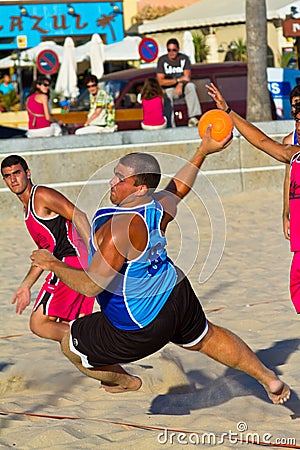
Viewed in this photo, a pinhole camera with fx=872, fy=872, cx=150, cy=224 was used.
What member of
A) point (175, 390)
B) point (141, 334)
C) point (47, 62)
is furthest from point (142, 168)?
point (47, 62)

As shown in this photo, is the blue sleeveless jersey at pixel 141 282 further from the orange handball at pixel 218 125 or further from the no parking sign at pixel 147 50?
the no parking sign at pixel 147 50

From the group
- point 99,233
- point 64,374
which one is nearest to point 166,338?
point 99,233

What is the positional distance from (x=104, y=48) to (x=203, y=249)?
1666 centimetres

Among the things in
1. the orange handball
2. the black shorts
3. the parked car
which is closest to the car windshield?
the parked car

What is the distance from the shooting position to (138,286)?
13.6ft

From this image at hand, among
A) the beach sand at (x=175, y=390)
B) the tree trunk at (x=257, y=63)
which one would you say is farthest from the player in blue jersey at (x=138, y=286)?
the tree trunk at (x=257, y=63)

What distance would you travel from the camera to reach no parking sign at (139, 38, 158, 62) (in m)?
19.6

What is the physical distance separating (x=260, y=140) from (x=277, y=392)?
1551 millimetres

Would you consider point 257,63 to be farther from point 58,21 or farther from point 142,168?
point 58,21

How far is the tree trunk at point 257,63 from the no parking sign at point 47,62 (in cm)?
668

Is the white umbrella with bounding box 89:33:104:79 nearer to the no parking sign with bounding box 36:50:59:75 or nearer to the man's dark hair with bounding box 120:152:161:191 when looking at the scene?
the no parking sign with bounding box 36:50:59:75

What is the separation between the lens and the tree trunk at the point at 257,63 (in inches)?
543

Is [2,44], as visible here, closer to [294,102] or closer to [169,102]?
[169,102]

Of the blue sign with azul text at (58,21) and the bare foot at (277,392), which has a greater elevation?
the blue sign with azul text at (58,21)
